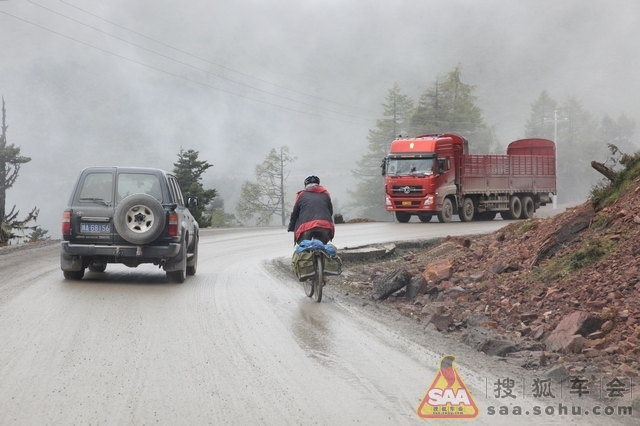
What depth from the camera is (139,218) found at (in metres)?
12.2

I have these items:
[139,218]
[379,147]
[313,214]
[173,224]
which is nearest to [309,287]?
[313,214]

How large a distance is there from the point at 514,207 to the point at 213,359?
3243 centimetres

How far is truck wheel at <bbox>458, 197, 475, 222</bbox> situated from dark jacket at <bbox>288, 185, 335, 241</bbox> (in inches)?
932

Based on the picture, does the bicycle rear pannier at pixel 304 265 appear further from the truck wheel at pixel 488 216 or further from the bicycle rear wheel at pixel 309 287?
the truck wheel at pixel 488 216

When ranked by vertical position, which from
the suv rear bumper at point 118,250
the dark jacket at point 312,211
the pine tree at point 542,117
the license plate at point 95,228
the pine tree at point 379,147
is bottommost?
the suv rear bumper at point 118,250

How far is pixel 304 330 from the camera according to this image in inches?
337

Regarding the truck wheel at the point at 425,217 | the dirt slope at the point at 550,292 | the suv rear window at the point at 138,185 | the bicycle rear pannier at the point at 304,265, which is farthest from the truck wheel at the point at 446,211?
the bicycle rear pannier at the point at 304,265

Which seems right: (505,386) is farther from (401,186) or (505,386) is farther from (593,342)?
(401,186)

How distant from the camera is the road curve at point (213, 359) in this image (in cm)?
521

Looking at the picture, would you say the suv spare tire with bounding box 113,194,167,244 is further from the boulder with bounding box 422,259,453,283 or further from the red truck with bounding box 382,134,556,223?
the red truck with bounding box 382,134,556,223

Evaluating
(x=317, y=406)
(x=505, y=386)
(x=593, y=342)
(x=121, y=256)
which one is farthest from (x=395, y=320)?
(x=121, y=256)

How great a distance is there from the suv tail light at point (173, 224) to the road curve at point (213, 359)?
91 centimetres

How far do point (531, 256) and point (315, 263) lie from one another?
338cm

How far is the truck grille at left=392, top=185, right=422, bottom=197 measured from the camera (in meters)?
33.1
